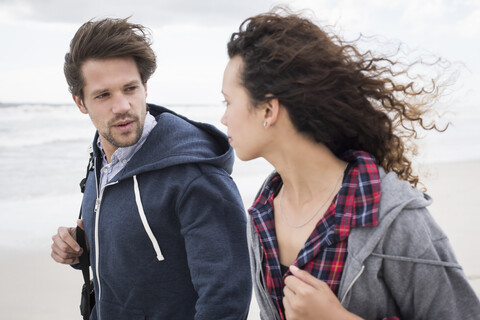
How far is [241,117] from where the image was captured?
1.65 m

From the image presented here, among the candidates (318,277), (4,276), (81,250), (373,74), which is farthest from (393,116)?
(4,276)

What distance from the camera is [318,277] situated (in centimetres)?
153

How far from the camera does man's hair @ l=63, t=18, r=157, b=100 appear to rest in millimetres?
2301

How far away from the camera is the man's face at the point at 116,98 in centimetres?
225

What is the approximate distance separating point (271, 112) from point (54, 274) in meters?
4.15

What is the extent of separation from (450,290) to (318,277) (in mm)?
353

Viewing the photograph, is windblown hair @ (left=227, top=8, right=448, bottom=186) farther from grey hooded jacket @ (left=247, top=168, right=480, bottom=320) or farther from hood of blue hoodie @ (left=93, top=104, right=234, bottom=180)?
hood of blue hoodie @ (left=93, top=104, right=234, bottom=180)

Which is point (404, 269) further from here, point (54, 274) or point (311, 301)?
point (54, 274)

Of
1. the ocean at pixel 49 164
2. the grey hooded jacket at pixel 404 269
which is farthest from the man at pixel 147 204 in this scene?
the ocean at pixel 49 164

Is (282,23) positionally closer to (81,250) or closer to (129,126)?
(129,126)

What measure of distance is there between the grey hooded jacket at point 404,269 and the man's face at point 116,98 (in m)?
1.15

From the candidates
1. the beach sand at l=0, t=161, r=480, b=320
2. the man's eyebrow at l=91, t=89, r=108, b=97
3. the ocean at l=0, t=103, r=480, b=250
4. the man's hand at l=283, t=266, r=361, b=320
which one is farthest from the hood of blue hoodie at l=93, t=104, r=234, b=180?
the beach sand at l=0, t=161, r=480, b=320

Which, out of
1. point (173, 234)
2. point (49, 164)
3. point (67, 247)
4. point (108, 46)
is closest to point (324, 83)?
point (173, 234)

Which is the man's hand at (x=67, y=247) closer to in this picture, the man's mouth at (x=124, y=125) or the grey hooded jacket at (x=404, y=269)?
the man's mouth at (x=124, y=125)
